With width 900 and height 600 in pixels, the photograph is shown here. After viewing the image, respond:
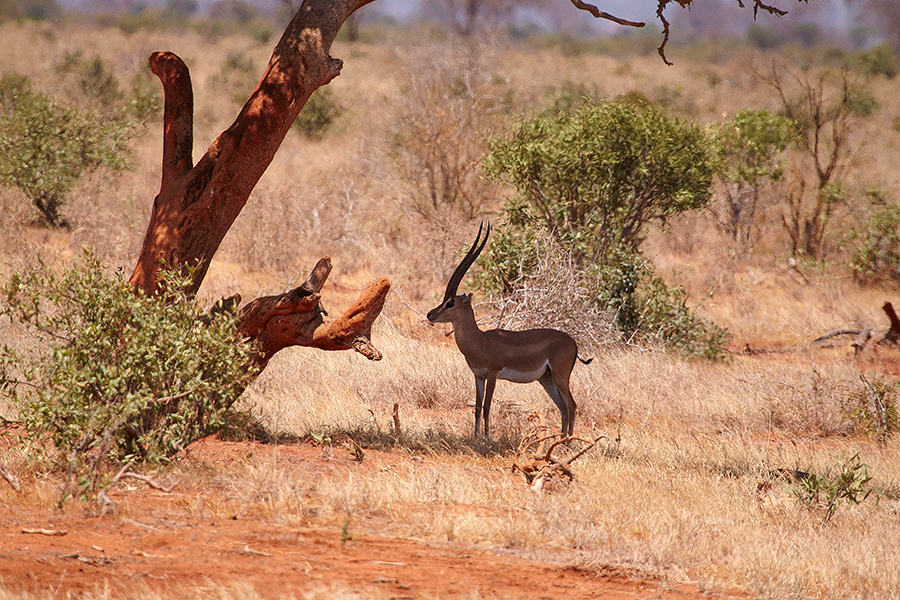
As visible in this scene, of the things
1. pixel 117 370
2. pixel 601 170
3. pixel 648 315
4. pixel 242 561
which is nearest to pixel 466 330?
pixel 117 370

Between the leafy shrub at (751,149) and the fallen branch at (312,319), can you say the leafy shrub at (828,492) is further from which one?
the leafy shrub at (751,149)

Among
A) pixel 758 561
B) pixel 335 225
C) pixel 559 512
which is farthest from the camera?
pixel 335 225

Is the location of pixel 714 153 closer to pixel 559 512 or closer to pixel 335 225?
pixel 335 225

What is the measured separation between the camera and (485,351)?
7734 millimetres

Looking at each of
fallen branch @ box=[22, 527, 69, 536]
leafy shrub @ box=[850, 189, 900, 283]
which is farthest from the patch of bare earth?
leafy shrub @ box=[850, 189, 900, 283]

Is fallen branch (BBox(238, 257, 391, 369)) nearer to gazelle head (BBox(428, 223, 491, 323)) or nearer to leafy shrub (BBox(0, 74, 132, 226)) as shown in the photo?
gazelle head (BBox(428, 223, 491, 323))

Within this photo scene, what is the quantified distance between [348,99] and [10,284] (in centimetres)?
2797

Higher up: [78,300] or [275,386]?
[78,300]

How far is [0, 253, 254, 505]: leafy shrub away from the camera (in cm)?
557

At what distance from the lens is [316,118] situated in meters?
27.8

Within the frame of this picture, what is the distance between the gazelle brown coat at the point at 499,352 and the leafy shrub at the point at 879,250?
36.5 feet

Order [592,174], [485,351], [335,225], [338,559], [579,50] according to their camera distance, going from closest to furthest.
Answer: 1. [338,559]
2. [485,351]
3. [592,174]
4. [335,225]
5. [579,50]

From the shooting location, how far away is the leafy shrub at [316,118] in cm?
2759

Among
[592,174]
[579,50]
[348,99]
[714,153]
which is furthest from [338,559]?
[579,50]
